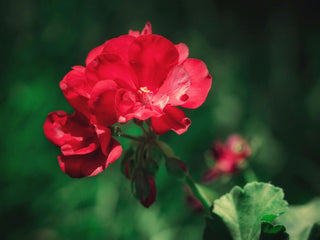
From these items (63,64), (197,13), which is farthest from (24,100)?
(197,13)

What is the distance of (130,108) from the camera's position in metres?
0.61

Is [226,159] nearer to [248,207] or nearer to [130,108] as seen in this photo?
[248,207]

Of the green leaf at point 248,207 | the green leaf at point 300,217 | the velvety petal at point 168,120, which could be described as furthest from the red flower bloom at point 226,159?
the velvety petal at point 168,120

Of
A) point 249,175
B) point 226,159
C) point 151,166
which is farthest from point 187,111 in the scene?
point 151,166

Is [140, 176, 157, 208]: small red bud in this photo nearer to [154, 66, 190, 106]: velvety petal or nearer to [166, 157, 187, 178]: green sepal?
[166, 157, 187, 178]: green sepal

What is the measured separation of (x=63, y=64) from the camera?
5.34ft

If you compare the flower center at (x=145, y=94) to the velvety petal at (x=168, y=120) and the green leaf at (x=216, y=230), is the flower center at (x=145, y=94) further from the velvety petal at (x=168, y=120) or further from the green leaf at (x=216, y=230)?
the green leaf at (x=216, y=230)

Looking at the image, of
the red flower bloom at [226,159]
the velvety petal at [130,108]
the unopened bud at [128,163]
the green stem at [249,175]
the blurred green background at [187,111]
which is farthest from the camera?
the blurred green background at [187,111]

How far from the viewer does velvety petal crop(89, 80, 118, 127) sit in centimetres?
58

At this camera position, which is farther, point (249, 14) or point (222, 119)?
point (249, 14)

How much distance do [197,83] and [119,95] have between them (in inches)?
4.8

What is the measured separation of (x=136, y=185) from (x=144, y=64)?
0.20 m

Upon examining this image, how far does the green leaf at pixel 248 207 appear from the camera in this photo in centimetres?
64

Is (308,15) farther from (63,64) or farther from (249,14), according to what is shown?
(63,64)
